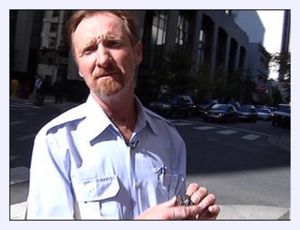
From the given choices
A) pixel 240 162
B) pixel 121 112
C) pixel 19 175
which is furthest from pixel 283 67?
pixel 19 175

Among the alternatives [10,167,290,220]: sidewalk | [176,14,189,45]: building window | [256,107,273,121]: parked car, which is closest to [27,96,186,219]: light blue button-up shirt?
[10,167,290,220]: sidewalk

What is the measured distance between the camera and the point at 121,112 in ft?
4.25

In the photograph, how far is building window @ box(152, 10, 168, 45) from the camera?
152 centimetres

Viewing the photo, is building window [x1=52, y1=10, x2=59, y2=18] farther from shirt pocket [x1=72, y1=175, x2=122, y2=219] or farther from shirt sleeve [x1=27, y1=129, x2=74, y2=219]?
shirt pocket [x1=72, y1=175, x2=122, y2=219]

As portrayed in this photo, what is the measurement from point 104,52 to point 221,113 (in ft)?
2.19

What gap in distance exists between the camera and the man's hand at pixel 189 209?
1226 mm

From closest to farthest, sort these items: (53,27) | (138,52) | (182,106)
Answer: (138,52) < (53,27) < (182,106)

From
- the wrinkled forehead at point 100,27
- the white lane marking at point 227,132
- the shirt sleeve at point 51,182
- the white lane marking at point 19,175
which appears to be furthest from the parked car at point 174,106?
the white lane marking at point 19,175

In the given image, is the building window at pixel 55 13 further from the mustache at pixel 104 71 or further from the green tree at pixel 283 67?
the green tree at pixel 283 67

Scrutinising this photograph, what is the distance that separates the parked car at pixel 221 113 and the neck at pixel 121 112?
1.50 ft

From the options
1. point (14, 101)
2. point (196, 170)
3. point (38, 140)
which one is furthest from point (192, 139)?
point (14, 101)

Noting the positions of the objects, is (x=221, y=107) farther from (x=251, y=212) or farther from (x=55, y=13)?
(x=55, y=13)

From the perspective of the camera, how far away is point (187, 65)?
1635 mm

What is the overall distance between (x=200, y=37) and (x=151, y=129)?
0.54 metres
